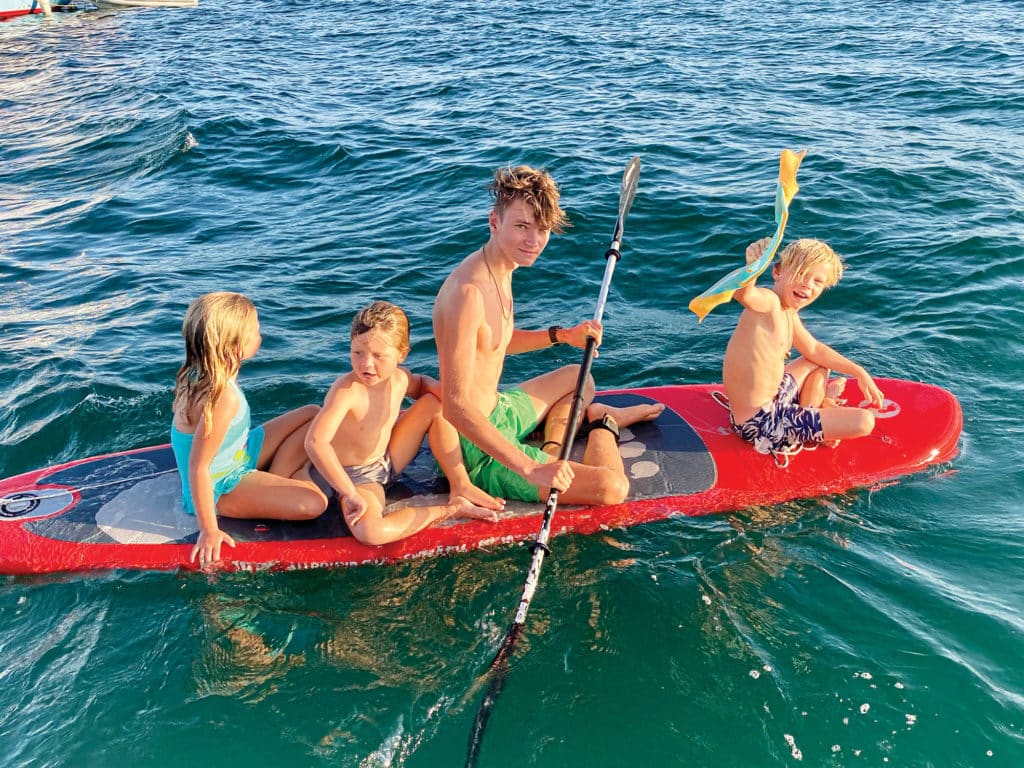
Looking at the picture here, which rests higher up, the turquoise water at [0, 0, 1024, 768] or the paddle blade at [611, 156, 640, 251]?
the paddle blade at [611, 156, 640, 251]

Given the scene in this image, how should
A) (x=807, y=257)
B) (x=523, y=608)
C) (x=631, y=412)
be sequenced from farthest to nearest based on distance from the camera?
(x=631, y=412) < (x=807, y=257) < (x=523, y=608)

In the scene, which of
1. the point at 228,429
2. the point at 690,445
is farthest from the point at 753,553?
the point at 228,429

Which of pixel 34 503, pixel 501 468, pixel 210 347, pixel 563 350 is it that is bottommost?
pixel 563 350

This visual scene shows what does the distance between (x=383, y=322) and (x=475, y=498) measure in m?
1.08

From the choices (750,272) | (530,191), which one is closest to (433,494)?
(530,191)

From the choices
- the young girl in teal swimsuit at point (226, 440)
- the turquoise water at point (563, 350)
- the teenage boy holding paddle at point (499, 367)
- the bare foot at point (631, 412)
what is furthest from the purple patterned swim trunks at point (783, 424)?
the young girl in teal swimsuit at point (226, 440)

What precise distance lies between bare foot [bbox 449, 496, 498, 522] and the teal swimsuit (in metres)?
1.09

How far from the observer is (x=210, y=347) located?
4.19 metres

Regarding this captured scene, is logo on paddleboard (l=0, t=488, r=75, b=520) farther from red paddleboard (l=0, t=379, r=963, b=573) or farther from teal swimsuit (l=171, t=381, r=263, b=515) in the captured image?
teal swimsuit (l=171, t=381, r=263, b=515)

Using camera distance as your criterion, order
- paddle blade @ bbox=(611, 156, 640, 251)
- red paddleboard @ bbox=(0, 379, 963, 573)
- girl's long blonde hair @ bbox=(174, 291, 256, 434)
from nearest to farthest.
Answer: girl's long blonde hair @ bbox=(174, 291, 256, 434), red paddleboard @ bbox=(0, 379, 963, 573), paddle blade @ bbox=(611, 156, 640, 251)

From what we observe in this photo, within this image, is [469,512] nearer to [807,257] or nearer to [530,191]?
[530,191]

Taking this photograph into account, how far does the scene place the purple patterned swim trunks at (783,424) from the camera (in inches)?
203

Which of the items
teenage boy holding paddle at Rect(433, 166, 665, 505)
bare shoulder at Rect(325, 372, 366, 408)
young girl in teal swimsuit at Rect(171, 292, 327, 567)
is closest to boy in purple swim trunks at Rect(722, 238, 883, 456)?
teenage boy holding paddle at Rect(433, 166, 665, 505)

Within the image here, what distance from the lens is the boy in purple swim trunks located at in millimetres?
4891
